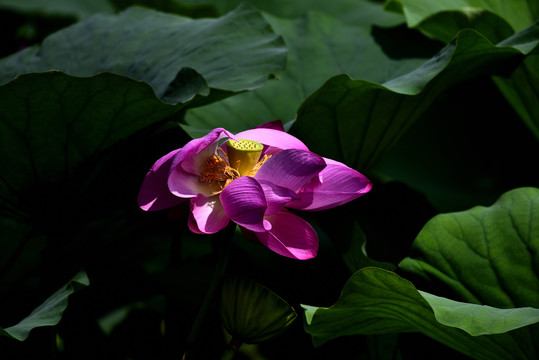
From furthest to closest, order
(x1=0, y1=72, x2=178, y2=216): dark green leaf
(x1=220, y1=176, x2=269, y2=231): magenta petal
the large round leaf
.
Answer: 1. the large round leaf
2. (x1=0, y1=72, x2=178, y2=216): dark green leaf
3. (x1=220, y1=176, x2=269, y2=231): magenta petal

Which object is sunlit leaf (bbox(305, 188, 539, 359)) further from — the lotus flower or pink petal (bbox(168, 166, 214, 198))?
pink petal (bbox(168, 166, 214, 198))

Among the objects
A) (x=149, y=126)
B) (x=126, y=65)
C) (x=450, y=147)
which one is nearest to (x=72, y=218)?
(x=149, y=126)

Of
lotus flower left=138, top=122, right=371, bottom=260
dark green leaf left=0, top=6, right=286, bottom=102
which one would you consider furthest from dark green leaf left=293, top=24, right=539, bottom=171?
lotus flower left=138, top=122, right=371, bottom=260

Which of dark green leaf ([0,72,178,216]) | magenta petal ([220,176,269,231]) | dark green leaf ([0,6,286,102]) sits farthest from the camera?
dark green leaf ([0,6,286,102])

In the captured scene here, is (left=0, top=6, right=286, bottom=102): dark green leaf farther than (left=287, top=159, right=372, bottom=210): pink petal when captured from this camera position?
Yes

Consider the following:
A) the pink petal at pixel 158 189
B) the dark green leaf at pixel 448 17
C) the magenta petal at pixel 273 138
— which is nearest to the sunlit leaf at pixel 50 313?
the pink petal at pixel 158 189

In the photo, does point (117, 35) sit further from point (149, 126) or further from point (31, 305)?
point (31, 305)

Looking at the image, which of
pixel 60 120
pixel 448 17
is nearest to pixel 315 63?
pixel 448 17

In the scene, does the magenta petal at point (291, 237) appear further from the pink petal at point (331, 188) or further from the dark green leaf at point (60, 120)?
the dark green leaf at point (60, 120)
